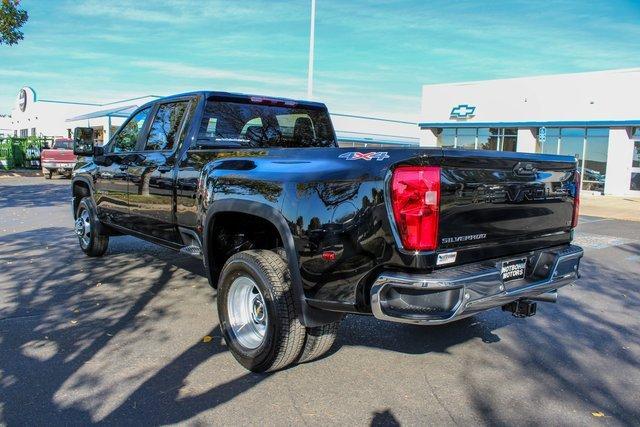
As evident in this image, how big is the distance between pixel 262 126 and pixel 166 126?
952 millimetres

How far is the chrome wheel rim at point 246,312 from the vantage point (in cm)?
409

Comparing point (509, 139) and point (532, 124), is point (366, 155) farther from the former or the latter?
point (509, 139)

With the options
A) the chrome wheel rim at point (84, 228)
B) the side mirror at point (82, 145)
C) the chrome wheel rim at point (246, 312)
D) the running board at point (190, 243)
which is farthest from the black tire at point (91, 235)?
the chrome wheel rim at point (246, 312)

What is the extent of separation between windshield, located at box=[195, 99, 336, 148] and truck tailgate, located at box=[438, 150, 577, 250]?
2574 mm

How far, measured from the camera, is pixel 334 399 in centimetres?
355

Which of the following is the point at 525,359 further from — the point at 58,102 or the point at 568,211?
the point at 58,102

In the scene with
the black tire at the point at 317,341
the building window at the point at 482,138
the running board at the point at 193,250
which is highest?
the building window at the point at 482,138

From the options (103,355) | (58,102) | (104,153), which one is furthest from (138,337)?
(58,102)

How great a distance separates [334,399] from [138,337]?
185cm

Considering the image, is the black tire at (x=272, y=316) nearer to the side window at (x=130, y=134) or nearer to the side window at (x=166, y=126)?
the side window at (x=166, y=126)

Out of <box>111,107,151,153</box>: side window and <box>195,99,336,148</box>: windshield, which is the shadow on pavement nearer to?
<box>111,107,151,153</box>: side window

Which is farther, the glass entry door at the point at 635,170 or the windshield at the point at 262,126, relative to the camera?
the glass entry door at the point at 635,170

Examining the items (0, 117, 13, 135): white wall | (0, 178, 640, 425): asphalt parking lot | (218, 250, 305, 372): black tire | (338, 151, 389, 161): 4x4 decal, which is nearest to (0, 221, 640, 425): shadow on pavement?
(0, 178, 640, 425): asphalt parking lot

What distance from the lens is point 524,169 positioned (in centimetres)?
369
